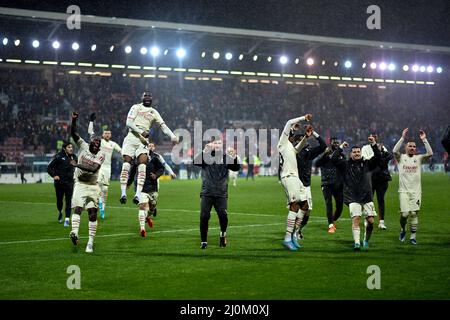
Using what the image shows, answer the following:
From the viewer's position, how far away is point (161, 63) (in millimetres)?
61719

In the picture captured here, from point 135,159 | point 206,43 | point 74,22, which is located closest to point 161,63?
point 206,43

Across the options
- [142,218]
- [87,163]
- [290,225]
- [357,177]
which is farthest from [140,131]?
[357,177]

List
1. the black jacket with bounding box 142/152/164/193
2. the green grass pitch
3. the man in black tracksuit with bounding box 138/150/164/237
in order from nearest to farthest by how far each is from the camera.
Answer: the green grass pitch < the man in black tracksuit with bounding box 138/150/164/237 < the black jacket with bounding box 142/152/164/193

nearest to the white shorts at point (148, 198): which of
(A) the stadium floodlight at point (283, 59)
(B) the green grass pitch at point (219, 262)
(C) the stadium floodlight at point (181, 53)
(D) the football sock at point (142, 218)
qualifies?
(D) the football sock at point (142, 218)

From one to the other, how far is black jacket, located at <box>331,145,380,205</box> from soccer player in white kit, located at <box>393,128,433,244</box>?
1.29 metres

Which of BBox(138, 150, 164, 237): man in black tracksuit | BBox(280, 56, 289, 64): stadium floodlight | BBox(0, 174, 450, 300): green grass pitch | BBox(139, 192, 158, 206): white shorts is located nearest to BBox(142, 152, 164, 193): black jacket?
BBox(138, 150, 164, 237): man in black tracksuit

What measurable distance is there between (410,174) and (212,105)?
52796 millimetres

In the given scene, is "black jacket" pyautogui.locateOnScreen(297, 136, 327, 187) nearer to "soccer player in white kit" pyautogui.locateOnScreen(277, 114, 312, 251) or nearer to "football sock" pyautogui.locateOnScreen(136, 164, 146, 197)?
"soccer player in white kit" pyautogui.locateOnScreen(277, 114, 312, 251)

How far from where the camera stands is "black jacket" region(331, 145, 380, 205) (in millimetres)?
16422

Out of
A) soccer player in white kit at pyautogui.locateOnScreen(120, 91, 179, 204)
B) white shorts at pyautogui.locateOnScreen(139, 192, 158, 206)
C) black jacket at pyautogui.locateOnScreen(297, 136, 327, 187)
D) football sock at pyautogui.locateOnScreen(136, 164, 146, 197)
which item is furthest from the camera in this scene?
white shorts at pyautogui.locateOnScreen(139, 192, 158, 206)

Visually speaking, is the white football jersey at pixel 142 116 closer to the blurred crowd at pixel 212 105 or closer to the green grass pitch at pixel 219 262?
the green grass pitch at pixel 219 262

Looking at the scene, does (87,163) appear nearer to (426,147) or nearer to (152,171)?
(152,171)

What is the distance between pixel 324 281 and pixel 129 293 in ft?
10.8
